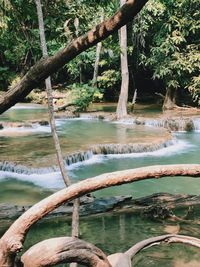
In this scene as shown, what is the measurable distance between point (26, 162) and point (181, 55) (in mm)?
11894

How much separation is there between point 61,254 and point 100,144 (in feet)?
35.3

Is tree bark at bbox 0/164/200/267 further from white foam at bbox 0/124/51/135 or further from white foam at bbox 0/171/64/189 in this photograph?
white foam at bbox 0/124/51/135

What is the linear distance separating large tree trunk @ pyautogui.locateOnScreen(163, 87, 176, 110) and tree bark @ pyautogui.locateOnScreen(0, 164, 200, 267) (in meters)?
19.1

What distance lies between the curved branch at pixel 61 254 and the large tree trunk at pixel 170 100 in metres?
19.2

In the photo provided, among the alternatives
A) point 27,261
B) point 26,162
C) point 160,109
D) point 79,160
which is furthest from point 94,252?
point 160,109

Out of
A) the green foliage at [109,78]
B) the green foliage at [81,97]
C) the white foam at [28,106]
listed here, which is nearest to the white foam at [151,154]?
the green foliage at [81,97]

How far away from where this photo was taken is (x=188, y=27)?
19297 millimetres

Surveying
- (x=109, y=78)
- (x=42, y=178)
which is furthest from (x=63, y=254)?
(x=109, y=78)

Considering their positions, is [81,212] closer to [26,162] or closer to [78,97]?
[26,162]

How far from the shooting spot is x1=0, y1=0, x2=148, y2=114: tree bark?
1.84 meters

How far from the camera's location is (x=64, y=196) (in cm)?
95

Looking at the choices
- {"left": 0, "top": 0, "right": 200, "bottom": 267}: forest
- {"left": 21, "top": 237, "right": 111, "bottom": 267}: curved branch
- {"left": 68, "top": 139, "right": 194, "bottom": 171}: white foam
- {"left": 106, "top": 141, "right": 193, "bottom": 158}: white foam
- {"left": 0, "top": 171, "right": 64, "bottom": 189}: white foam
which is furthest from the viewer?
{"left": 106, "top": 141, "right": 193, "bottom": 158}: white foam

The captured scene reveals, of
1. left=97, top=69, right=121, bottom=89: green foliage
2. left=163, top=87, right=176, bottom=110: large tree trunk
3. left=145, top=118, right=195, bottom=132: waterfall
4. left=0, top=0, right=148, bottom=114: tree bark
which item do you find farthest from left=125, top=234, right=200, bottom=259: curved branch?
left=97, top=69, right=121, bottom=89: green foliage

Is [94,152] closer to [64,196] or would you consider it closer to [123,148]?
[123,148]
